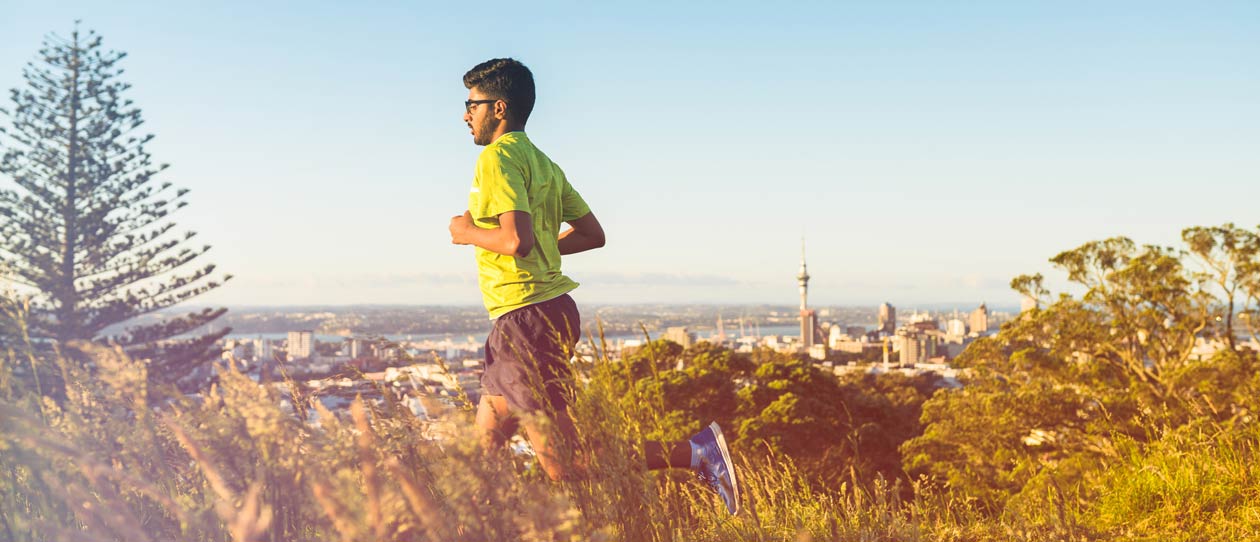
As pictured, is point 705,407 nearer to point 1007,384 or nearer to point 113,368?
point 1007,384

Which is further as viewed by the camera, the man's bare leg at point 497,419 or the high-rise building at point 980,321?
the high-rise building at point 980,321

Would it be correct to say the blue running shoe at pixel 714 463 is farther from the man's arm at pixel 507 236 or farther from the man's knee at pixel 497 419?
the man's arm at pixel 507 236

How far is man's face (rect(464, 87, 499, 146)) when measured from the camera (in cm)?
223

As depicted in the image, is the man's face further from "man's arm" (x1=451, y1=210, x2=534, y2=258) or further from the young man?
"man's arm" (x1=451, y1=210, x2=534, y2=258)

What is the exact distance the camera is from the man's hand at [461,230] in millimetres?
2035

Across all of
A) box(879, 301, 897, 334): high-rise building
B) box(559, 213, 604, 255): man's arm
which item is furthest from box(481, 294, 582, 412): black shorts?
box(879, 301, 897, 334): high-rise building

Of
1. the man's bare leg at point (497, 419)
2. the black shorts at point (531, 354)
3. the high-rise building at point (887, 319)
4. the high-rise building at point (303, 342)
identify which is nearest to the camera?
the man's bare leg at point (497, 419)

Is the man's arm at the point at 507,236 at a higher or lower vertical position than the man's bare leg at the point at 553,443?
higher

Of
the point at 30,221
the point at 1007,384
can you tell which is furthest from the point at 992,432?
the point at 30,221

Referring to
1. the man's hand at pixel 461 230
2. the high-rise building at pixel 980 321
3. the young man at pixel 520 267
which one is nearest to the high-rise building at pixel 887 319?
the high-rise building at pixel 980 321

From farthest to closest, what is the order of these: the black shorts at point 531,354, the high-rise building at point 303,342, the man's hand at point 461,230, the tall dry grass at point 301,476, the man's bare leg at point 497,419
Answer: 1. the high-rise building at point 303,342
2. the man's hand at point 461,230
3. the black shorts at point 531,354
4. the man's bare leg at point 497,419
5. the tall dry grass at point 301,476

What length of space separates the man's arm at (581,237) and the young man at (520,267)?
10cm

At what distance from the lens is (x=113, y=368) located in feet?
4.77

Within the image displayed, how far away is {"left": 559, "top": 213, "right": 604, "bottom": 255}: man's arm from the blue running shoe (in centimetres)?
61
